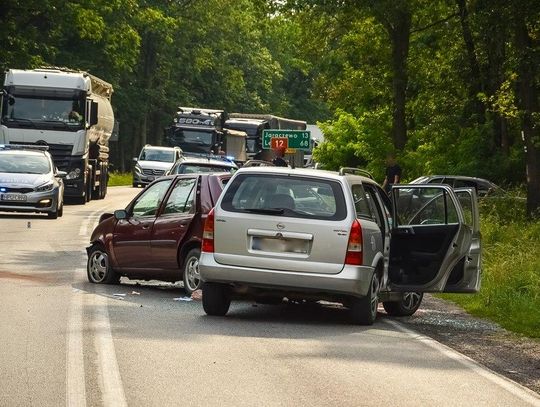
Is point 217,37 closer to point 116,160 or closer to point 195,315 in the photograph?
point 116,160

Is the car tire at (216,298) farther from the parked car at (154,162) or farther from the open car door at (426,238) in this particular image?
the parked car at (154,162)

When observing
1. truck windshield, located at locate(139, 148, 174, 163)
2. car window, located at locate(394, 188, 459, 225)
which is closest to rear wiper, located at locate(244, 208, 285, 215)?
car window, located at locate(394, 188, 459, 225)

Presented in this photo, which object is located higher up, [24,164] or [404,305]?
[24,164]

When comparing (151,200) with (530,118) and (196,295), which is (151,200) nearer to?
(196,295)

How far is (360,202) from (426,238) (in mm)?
1327

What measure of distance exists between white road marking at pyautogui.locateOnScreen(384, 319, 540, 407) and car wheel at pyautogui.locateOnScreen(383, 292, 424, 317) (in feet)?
4.24

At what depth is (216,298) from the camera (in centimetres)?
1462

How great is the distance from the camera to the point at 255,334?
519 inches

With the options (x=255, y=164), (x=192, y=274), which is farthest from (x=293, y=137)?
(x=192, y=274)

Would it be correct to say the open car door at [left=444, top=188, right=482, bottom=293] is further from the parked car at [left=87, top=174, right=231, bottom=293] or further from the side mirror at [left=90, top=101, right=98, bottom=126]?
the side mirror at [left=90, top=101, right=98, bottom=126]

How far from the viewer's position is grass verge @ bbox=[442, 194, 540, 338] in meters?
16.3

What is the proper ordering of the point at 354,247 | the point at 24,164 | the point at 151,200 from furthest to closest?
the point at 24,164, the point at 151,200, the point at 354,247

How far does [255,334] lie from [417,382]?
9.92 ft

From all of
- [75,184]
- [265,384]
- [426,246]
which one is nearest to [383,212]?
[426,246]
